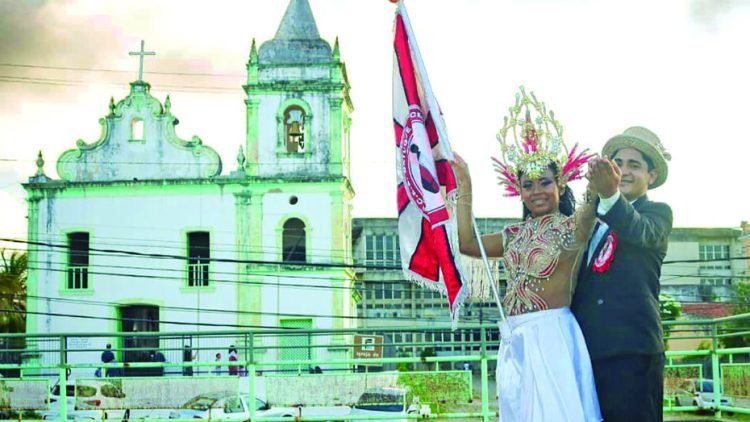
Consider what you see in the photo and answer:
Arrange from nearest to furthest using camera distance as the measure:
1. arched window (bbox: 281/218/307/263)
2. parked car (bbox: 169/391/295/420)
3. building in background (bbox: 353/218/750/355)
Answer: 1. parked car (bbox: 169/391/295/420)
2. arched window (bbox: 281/218/307/263)
3. building in background (bbox: 353/218/750/355)

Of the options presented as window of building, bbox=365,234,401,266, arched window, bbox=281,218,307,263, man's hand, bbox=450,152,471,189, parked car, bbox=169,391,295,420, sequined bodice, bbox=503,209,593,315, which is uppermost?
window of building, bbox=365,234,401,266

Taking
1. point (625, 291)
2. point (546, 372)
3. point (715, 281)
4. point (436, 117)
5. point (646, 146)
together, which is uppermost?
point (715, 281)

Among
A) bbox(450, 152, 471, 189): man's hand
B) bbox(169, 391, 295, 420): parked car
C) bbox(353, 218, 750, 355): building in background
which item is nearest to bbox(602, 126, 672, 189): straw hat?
bbox(450, 152, 471, 189): man's hand

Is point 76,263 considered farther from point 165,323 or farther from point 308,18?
point 308,18

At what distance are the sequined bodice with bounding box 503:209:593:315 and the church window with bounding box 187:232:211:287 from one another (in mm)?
26492

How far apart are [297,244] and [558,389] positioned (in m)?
27.2

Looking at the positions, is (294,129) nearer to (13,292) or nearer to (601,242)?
(13,292)

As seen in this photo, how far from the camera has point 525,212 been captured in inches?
183

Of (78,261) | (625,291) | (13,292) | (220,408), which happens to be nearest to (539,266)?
(625,291)

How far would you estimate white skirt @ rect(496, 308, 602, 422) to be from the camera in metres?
4.18

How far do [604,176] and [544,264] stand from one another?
0.50 meters

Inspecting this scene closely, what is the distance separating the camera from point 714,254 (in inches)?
2178

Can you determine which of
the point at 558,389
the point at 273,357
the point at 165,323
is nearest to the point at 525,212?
the point at 558,389

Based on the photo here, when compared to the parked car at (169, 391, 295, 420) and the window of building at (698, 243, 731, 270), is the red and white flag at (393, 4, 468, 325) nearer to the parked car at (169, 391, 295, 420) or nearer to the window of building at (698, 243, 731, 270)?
the parked car at (169, 391, 295, 420)
